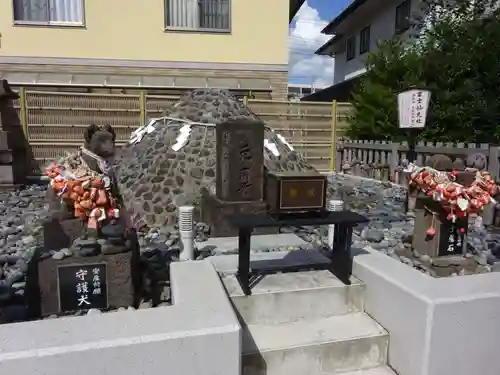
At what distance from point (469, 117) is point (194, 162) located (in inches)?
255

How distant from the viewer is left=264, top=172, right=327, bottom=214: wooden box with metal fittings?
270 cm

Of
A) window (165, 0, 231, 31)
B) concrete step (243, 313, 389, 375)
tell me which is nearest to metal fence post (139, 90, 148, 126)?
window (165, 0, 231, 31)

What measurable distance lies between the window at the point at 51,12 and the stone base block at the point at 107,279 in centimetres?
1059

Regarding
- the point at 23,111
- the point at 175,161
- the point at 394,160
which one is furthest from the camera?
the point at 23,111

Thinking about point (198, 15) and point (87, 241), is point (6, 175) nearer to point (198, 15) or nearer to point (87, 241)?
point (198, 15)

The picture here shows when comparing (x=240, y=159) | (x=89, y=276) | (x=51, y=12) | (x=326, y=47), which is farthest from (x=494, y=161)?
(x=326, y=47)

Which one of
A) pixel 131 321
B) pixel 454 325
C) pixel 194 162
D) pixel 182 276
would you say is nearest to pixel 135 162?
pixel 194 162

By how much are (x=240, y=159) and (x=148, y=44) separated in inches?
316

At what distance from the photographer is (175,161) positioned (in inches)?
250

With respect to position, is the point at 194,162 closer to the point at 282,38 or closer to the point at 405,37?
the point at 282,38

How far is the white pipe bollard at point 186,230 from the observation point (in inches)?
146

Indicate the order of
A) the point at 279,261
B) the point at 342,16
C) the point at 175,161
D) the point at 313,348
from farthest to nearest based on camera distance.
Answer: the point at 342,16, the point at 175,161, the point at 279,261, the point at 313,348

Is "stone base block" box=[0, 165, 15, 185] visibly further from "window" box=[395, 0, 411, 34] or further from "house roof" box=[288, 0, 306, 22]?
"window" box=[395, 0, 411, 34]

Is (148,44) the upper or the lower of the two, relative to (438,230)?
upper
